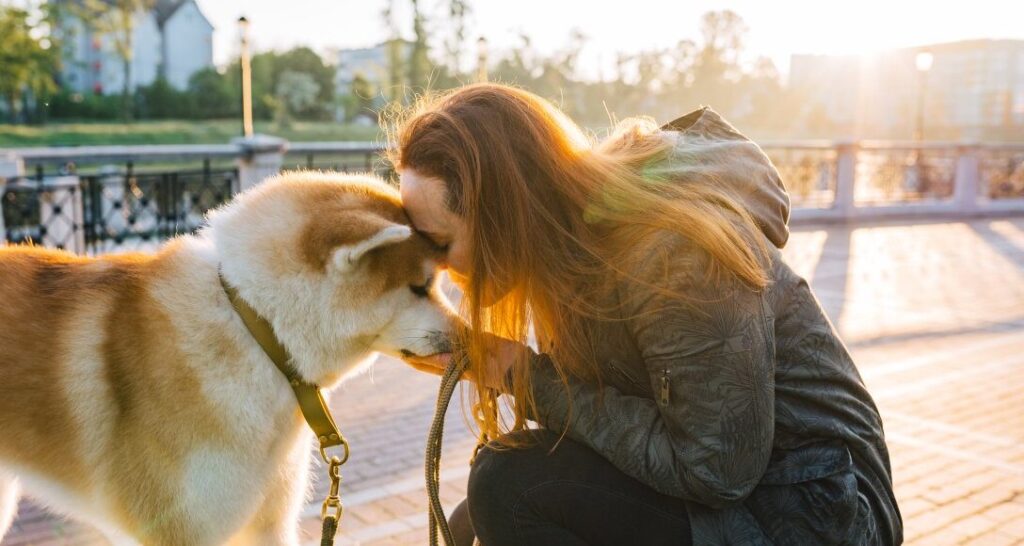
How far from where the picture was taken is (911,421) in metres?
5.12

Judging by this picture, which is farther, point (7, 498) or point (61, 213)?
point (61, 213)

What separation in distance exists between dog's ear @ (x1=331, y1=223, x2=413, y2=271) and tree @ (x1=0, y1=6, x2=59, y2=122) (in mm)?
34596

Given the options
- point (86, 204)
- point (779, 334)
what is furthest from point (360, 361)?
point (86, 204)

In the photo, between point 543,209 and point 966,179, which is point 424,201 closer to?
point 543,209

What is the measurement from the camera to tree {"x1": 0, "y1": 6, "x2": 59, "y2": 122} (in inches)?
1229

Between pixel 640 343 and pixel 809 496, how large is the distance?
57 centimetres

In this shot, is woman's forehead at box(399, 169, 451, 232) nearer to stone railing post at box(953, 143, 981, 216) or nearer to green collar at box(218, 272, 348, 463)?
green collar at box(218, 272, 348, 463)

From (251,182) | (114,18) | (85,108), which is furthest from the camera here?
(85,108)

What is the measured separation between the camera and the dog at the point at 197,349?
7.77ft

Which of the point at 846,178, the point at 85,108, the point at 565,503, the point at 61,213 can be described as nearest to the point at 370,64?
the point at 85,108

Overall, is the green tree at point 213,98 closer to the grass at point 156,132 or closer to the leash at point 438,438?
the grass at point 156,132

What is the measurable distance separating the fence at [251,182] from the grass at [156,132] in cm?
1690

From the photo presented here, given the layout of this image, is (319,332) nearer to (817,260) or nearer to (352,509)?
(352,509)

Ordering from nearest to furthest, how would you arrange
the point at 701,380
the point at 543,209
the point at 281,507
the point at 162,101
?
the point at 701,380 → the point at 543,209 → the point at 281,507 → the point at 162,101
